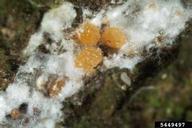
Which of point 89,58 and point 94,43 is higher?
point 94,43

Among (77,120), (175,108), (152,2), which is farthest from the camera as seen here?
(152,2)

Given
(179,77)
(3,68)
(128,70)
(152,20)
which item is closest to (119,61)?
(128,70)

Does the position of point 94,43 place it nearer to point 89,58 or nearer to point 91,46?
point 91,46

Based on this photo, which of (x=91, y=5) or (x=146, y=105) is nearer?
(x=146, y=105)

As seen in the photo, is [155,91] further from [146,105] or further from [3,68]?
[3,68]

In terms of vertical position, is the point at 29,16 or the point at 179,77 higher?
the point at 29,16

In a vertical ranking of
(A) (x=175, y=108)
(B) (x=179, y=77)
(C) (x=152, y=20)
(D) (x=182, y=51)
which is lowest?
(A) (x=175, y=108)

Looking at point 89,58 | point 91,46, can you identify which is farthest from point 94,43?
point 89,58

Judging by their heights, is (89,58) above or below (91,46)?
below
